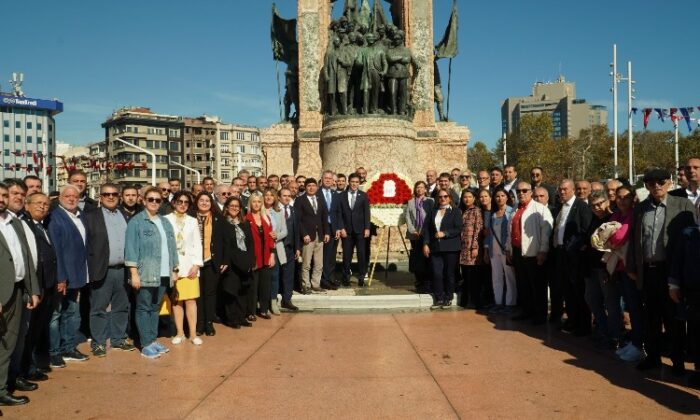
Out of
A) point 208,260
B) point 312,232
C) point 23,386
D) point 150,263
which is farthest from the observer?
point 312,232

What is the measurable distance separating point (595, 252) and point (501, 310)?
2025 mm

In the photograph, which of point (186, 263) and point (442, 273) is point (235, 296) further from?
point (442, 273)

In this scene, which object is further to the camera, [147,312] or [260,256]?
[260,256]

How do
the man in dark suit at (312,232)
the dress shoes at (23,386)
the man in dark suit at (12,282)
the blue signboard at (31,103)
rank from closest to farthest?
the man in dark suit at (12,282), the dress shoes at (23,386), the man in dark suit at (312,232), the blue signboard at (31,103)

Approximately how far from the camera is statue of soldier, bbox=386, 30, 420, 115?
47.0 feet

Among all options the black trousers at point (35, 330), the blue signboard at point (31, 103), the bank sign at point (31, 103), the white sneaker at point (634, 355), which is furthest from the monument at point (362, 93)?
the bank sign at point (31, 103)

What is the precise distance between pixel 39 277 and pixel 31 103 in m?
110

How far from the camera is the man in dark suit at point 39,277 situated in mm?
5098

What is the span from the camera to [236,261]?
7266mm

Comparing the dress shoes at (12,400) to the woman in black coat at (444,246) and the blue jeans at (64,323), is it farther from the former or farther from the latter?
the woman in black coat at (444,246)

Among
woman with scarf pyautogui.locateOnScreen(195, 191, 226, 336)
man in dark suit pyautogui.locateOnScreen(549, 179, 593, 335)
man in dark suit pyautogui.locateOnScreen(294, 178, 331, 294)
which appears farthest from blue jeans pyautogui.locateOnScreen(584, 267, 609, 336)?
woman with scarf pyautogui.locateOnScreen(195, 191, 226, 336)

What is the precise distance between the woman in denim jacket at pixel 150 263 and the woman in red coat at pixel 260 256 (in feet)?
4.71

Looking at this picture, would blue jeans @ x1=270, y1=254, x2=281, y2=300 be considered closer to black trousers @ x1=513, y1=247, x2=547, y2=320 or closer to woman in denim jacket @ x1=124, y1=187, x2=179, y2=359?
woman in denim jacket @ x1=124, y1=187, x2=179, y2=359

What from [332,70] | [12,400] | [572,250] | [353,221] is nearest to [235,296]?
[353,221]
